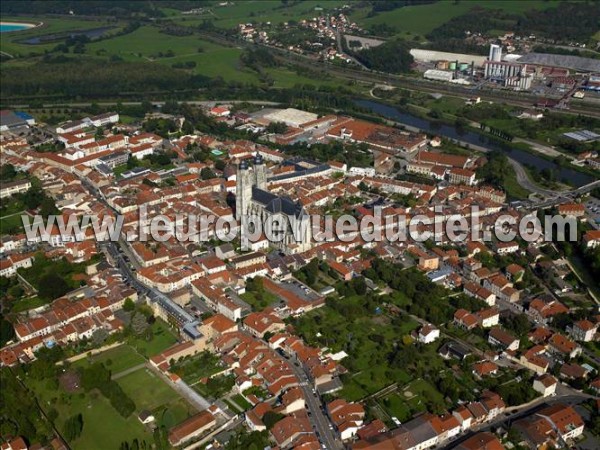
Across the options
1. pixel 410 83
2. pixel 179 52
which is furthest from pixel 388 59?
pixel 179 52

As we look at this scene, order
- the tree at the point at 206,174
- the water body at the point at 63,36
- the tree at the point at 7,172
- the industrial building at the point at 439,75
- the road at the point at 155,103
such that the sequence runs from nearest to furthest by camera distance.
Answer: the tree at the point at 206,174
the tree at the point at 7,172
the road at the point at 155,103
the industrial building at the point at 439,75
the water body at the point at 63,36

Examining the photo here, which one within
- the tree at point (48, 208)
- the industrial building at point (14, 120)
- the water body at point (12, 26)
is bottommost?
the tree at point (48, 208)

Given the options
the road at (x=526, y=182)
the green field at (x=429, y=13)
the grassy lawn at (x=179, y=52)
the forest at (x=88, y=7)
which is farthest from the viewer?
the forest at (x=88, y=7)

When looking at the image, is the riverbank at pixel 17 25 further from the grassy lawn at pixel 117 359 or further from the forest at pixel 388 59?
the grassy lawn at pixel 117 359

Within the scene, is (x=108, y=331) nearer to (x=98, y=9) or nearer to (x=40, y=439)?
(x=40, y=439)

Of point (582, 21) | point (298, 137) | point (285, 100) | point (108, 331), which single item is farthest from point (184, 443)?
point (582, 21)

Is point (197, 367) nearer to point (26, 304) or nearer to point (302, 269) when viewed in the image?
point (302, 269)

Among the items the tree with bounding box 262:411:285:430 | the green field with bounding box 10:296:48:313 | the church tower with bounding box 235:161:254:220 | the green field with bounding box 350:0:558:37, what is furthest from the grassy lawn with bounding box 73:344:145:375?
the green field with bounding box 350:0:558:37

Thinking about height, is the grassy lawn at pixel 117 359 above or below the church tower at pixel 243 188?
below

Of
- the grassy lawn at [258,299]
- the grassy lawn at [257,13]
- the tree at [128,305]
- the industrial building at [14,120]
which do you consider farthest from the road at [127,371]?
the grassy lawn at [257,13]

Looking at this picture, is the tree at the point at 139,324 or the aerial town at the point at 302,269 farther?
the tree at the point at 139,324
